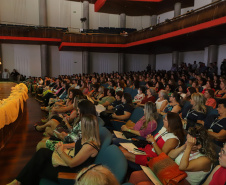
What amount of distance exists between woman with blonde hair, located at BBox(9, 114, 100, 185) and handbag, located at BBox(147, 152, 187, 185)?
574mm

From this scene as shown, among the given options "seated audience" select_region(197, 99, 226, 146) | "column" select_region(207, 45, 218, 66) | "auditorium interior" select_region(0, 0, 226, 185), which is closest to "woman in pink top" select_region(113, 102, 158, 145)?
"seated audience" select_region(197, 99, 226, 146)

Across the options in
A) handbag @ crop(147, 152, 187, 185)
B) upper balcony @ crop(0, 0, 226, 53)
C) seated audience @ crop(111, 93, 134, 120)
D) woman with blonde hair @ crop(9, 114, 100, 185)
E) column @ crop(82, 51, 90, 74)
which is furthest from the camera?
column @ crop(82, 51, 90, 74)

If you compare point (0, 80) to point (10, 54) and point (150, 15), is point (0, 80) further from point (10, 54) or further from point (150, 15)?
point (150, 15)

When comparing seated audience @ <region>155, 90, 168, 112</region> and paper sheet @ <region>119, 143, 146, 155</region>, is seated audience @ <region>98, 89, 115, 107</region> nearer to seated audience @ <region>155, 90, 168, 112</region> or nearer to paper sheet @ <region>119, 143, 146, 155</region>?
seated audience @ <region>155, 90, 168, 112</region>

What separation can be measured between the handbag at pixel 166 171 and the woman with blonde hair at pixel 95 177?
873 mm

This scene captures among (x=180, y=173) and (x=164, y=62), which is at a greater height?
(x=164, y=62)

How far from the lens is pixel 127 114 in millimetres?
3932

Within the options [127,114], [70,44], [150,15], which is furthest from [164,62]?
[127,114]

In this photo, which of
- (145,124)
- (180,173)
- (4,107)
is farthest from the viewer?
(4,107)

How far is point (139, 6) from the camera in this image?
16359 mm

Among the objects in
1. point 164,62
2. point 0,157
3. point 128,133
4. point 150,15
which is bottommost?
point 0,157

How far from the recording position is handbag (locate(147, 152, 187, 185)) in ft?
5.59

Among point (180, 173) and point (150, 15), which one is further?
point (150, 15)

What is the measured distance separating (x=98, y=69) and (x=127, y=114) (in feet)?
48.8
